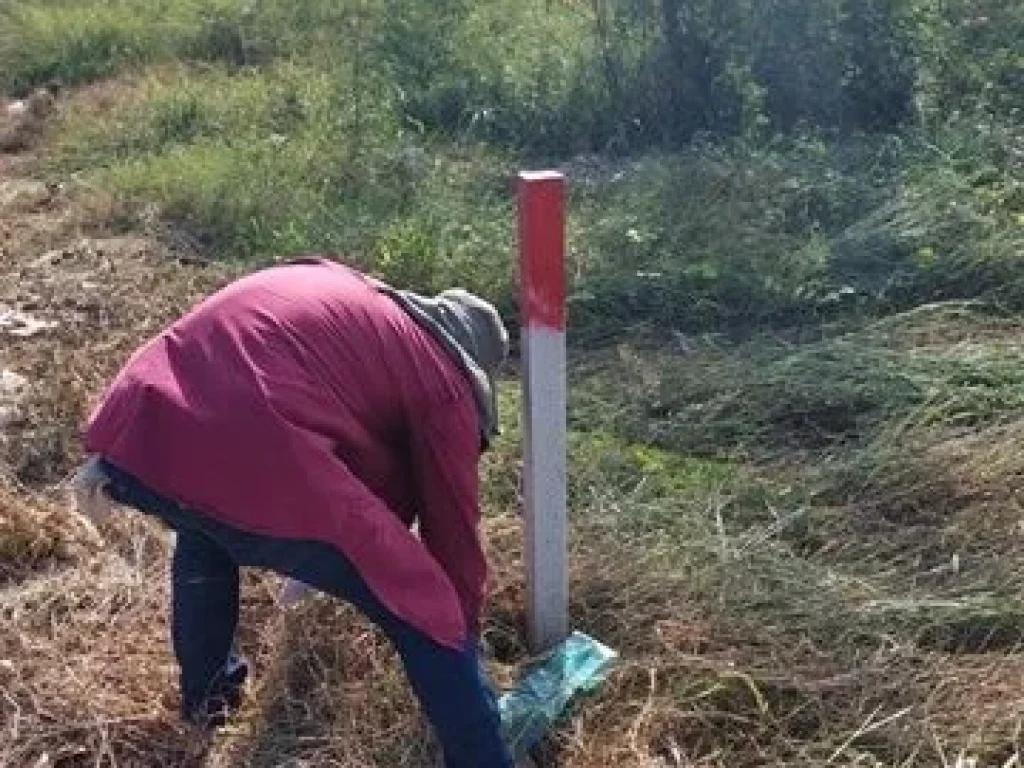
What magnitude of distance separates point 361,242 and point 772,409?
1.99 metres

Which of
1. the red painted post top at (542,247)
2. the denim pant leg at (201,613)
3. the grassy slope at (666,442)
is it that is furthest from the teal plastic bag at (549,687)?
the red painted post top at (542,247)

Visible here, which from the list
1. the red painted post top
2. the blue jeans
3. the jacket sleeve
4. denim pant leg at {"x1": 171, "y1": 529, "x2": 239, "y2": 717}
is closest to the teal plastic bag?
the blue jeans

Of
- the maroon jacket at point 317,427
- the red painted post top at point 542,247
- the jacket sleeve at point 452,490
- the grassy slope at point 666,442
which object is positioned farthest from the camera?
the grassy slope at point 666,442

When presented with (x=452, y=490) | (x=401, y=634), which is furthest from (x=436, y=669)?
(x=452, y=490)

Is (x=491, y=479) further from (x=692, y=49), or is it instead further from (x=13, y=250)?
(x=692, y=49)

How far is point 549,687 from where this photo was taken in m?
3.28

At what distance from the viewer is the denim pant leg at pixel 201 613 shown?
316cm

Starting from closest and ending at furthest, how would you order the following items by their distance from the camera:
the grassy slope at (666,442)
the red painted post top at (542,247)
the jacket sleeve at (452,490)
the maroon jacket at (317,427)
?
1. the maroon jacket at (317,427)
2. the jacket sleeve at (452,490)
3. the red painted post top at (542,247)
4. the grassy slope at (666,442)

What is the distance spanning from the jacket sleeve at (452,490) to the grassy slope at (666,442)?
1.67ft

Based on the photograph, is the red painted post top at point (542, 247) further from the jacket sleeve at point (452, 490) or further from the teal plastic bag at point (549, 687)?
the teal plastic bag at point (549, 687)

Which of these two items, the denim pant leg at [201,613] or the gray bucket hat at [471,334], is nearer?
the gray bucket hat at [471,334]

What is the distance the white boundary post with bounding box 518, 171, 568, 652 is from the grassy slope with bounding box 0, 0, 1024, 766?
5.9 inches

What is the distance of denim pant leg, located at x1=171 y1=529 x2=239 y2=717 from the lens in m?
3.16

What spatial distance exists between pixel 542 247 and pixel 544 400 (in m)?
0.34
